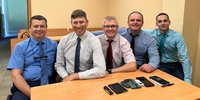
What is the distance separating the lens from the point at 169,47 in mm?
2656

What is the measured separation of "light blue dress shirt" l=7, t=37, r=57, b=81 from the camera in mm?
2020

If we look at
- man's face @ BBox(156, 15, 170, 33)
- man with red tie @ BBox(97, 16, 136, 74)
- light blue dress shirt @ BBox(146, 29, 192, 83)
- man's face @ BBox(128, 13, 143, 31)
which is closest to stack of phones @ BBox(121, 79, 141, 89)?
man with red tie @ BBox(97, 16, 136, 74)

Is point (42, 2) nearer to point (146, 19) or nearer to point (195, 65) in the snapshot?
point (146, 19)

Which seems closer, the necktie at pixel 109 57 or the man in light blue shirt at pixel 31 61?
the man in light blue shirt at pixel 31 61

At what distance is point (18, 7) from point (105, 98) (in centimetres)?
813

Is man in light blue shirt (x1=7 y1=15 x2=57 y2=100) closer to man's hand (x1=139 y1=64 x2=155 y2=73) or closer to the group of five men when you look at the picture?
the group of five men

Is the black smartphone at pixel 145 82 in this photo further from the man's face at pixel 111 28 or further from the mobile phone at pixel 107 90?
the man's face at pixel 111 28

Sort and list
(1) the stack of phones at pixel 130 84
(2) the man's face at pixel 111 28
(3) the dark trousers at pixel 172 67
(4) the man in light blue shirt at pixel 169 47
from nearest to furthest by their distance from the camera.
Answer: (1) the stack of phones at pixel 130 84 → (2) the man's face at pixel 111 28 → (4) the man in light blue shirt at pixel 169 47 → (3) the dark trousers at pixel 172 67

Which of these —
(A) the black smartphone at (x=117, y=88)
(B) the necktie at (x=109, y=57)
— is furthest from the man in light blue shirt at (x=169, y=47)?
(A) the black smartphone at (x=117, y=88)

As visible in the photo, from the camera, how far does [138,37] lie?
2486 millimetres

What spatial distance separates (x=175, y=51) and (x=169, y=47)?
0.32 ft

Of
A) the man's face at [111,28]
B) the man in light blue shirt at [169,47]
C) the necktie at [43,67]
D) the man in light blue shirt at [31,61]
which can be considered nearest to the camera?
the man in light blue shirt at [31,61]

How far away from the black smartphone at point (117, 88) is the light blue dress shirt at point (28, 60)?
79 cm

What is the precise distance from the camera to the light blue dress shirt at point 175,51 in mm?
2475
